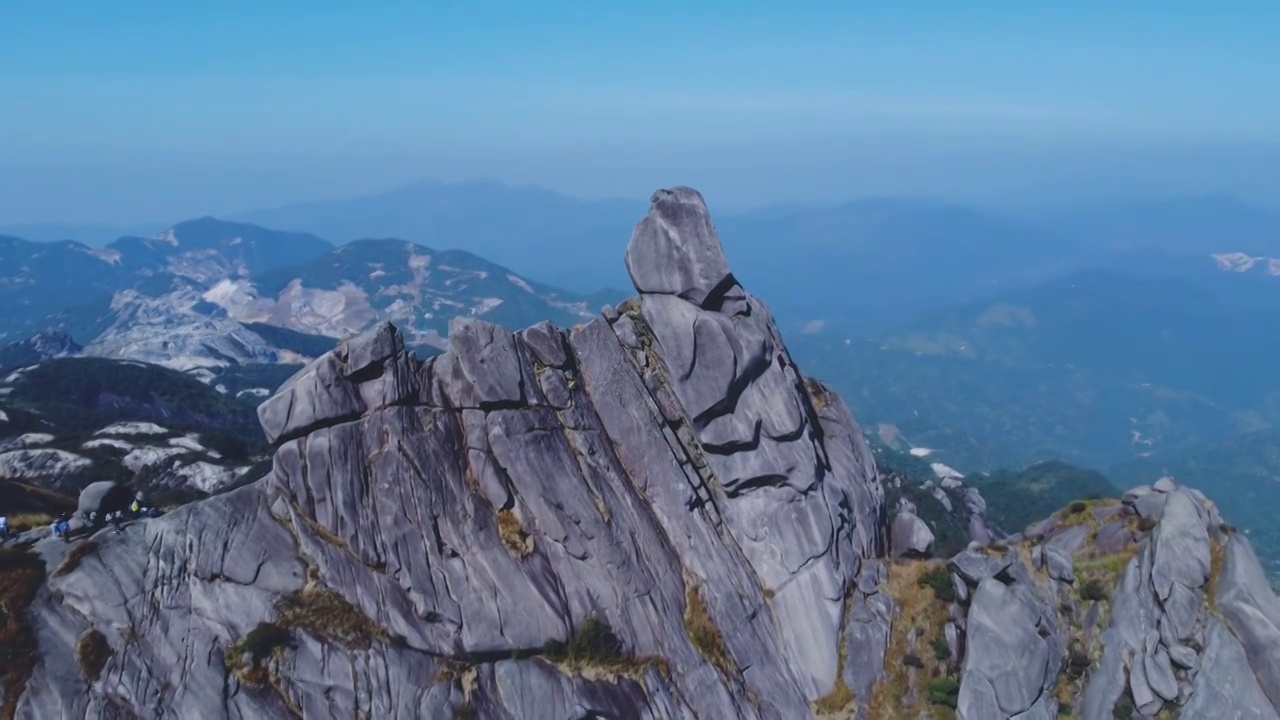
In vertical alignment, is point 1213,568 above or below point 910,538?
above

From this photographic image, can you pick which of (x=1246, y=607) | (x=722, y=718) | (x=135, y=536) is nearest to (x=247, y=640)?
(x=135, y=536)

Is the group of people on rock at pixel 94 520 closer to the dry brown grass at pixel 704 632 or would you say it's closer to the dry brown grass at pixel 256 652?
the dry brown grass at pixel 256 652

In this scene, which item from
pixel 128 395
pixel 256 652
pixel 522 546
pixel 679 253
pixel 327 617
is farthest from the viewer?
pixel 128 395

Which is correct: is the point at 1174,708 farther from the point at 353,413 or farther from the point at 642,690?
the point at 353,413

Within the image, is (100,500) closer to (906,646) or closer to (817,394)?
(817,394)

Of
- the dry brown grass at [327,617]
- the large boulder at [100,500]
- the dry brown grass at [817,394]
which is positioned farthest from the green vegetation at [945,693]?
the large boulder at [100,500]

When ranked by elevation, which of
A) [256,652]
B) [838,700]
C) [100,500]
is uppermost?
[100,500]

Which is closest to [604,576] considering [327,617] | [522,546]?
[522,546]
